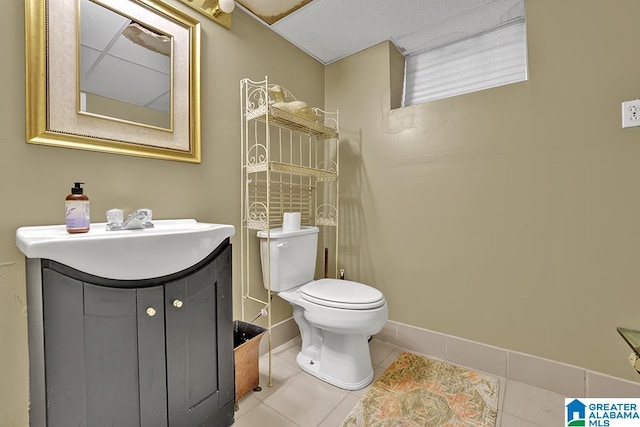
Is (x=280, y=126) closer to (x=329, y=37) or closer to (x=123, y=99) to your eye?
(x=329, y=37)

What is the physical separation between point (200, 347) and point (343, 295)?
72cm

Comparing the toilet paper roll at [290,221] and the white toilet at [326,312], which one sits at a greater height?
the toilet paper roll at [290,221]

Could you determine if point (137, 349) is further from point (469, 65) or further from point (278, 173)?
point (469, 65)

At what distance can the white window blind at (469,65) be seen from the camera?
167cm

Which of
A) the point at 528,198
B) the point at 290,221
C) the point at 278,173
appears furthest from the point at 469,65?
the point at 290,221

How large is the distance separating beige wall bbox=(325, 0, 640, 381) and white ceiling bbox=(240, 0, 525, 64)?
0.52ft

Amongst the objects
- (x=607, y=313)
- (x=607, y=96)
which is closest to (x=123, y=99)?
(x=607, y=96)

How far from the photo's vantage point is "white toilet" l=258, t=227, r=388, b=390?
1.37 meters

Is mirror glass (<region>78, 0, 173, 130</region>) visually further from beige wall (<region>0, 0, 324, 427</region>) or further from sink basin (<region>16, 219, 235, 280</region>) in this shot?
sink basin (<region>16, 219, 235, 280</region>)

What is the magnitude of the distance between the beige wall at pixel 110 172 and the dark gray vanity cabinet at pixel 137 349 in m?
0.39

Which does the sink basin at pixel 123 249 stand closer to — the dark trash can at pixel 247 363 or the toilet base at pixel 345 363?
the dark trash can at pixel 247 363

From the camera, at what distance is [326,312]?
1394 millimetres

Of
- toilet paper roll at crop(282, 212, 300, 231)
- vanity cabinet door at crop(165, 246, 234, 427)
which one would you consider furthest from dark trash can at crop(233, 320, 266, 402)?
toilet paper roll at crop(282, 212, 300, 231)

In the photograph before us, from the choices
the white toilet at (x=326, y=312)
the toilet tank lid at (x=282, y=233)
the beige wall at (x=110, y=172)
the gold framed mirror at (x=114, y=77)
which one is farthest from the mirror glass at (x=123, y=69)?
the white toilet at (x=326, y=312)
